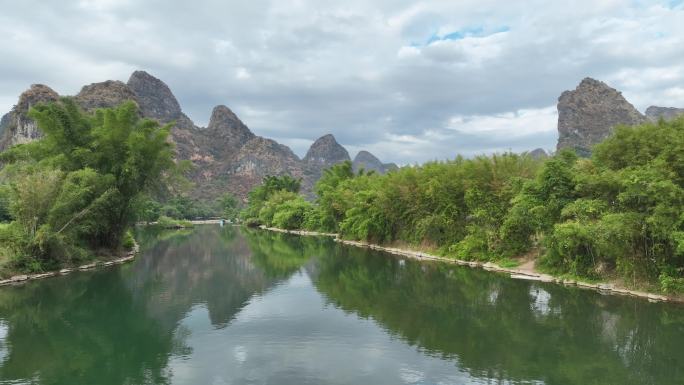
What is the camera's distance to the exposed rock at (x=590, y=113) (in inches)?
4510

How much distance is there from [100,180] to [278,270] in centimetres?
1166

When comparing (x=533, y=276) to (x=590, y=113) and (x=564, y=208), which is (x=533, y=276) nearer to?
(x=564, y=208)

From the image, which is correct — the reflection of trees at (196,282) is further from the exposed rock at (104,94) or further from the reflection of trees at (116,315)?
the exposed rock at (104,94)

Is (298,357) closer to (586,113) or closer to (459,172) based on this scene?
(459,172)

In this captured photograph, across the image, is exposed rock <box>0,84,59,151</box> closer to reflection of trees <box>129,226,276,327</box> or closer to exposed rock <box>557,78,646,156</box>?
reflection of trees <box>129,226,276,327</box>

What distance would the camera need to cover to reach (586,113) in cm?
12025

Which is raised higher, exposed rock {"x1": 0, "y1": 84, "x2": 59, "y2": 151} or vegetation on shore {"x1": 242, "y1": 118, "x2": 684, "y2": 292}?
exposed rock {"x1": 0, "y1": 84, "x2": 59, "y2": 151}

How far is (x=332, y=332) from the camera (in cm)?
1416

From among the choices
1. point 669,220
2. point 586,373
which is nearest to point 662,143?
point 669,220

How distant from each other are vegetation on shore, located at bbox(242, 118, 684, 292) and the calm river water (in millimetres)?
2054

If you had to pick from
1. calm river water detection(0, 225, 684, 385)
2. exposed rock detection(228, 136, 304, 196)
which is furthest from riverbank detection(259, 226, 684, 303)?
exposed rock detection(228, 136, 304, 196)

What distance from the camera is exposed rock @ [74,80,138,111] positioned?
138 meters

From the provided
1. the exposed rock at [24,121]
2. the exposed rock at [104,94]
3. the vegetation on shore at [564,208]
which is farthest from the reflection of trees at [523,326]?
the exposed rock at [104,94]

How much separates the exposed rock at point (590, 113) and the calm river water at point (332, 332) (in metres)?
107
